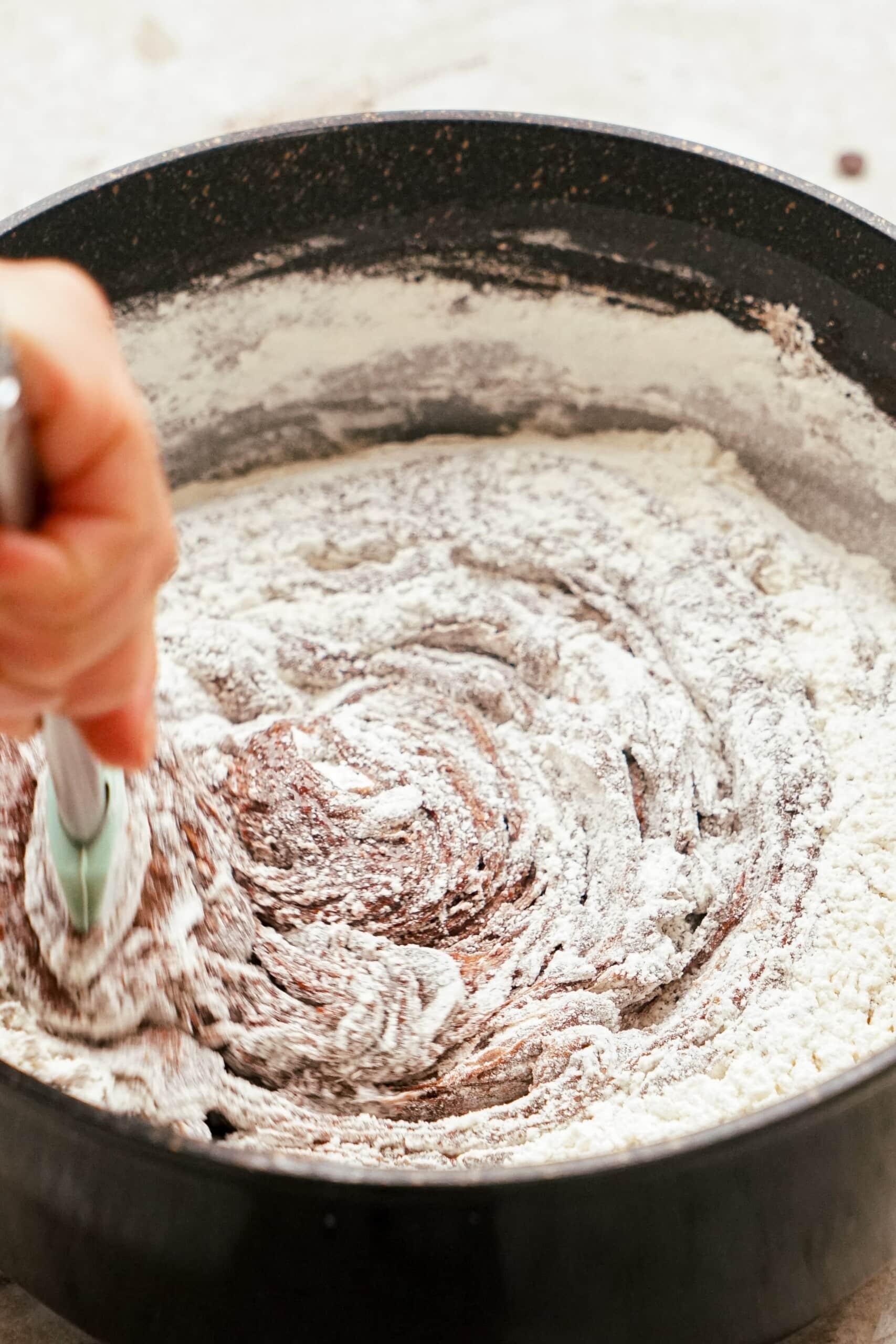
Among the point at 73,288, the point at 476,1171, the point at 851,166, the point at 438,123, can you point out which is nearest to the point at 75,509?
the point at 73,288

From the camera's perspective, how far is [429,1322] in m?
0.80

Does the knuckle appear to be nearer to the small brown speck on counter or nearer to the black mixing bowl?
the black mixing bowl

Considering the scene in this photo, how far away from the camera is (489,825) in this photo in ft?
4.03

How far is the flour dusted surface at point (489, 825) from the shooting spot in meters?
0.98

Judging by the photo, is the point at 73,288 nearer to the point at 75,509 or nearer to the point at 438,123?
the point at 75,509

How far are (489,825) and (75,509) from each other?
2.23 feet

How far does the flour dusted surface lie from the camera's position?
0.98m

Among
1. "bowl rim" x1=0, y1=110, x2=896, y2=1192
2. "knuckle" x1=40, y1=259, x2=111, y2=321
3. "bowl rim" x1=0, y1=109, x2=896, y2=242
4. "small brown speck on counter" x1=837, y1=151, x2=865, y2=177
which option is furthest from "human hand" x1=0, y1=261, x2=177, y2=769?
"small brown speck on counter" x1=837, y1=151, x2=865, y2=177

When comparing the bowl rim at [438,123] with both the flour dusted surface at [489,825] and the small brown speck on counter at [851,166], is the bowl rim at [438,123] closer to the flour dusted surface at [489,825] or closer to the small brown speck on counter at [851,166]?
the flour dusted surface at [489,825]

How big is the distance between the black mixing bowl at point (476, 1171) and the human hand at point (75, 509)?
0.29m

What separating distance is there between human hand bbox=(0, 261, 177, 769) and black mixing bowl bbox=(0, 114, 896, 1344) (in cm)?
29

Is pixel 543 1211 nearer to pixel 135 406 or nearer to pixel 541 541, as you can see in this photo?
pixel 135 406

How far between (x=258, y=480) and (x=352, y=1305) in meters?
1.04

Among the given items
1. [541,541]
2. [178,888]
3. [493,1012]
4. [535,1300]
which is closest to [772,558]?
[541,541]
